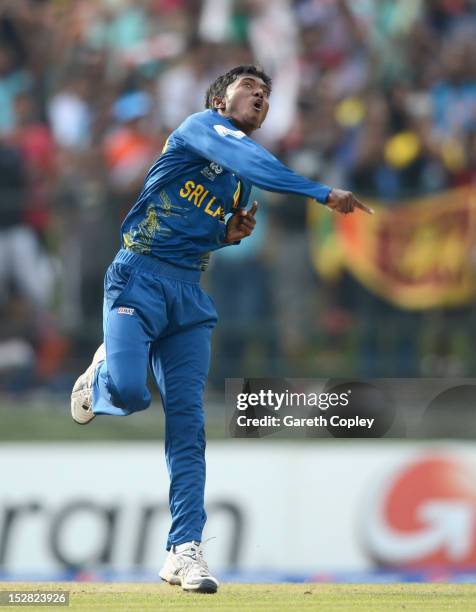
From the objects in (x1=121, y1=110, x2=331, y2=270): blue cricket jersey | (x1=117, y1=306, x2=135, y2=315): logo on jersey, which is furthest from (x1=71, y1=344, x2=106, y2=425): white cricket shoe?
(x1=121, y1=110, x2=331, y2=270): blue cricket jersey

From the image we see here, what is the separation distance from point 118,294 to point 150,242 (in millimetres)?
279

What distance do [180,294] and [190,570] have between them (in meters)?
1.24

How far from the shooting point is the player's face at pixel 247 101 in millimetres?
6023

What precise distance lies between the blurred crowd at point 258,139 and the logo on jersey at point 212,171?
206 inches

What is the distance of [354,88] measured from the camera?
42.0ft

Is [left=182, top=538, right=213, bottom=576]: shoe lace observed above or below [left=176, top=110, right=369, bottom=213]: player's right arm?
below

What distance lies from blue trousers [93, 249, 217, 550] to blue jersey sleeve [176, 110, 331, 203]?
65 centimetres

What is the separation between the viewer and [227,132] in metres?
5.80

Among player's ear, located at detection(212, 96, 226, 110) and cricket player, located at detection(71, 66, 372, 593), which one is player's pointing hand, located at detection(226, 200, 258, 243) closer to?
cricket player, located at detection(71, 66, 372, 593)

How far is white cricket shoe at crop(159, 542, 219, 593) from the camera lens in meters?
6.02

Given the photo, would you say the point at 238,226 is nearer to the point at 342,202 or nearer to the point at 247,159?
the point at 247,159

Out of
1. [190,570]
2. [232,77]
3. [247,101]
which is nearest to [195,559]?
[190,570]

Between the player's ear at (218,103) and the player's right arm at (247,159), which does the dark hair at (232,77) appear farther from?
the player's right arm at (247,159)

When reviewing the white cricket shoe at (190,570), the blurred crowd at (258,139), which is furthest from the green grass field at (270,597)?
the blurred crowd at (258,139)
